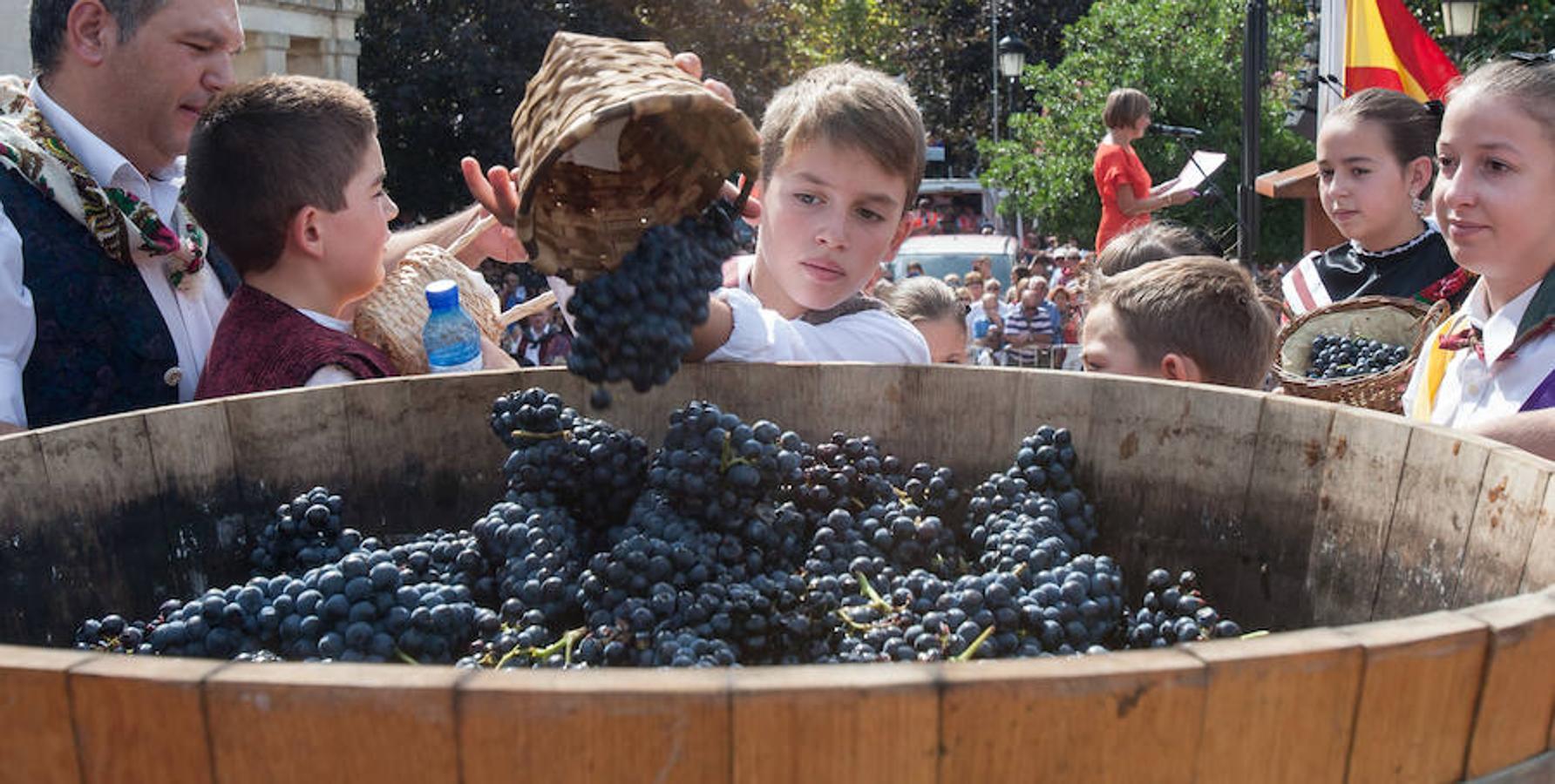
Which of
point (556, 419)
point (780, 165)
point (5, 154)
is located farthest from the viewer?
point (780, 165)

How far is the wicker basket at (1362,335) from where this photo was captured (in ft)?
9.66

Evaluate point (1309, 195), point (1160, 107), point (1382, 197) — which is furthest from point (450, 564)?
point (1160, 107)

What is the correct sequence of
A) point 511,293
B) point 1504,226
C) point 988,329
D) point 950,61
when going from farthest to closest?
point 950,61
point 511,293
point 988,329
point 1504,226

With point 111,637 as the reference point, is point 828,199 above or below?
above

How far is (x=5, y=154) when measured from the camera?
8.37 ft

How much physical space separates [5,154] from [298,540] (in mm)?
1333

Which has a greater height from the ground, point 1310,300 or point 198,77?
point 198,77

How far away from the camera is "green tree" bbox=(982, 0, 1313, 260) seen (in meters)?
19.5

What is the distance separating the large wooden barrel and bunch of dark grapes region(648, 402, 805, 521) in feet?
1.46

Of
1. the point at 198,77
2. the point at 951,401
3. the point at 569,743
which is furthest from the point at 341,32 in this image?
the point at 569,743

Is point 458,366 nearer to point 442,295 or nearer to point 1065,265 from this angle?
point 442,295

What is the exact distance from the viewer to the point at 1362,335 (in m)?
3.45

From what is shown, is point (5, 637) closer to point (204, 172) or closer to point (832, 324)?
point (204, 172)

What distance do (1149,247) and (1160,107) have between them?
1714 cm
